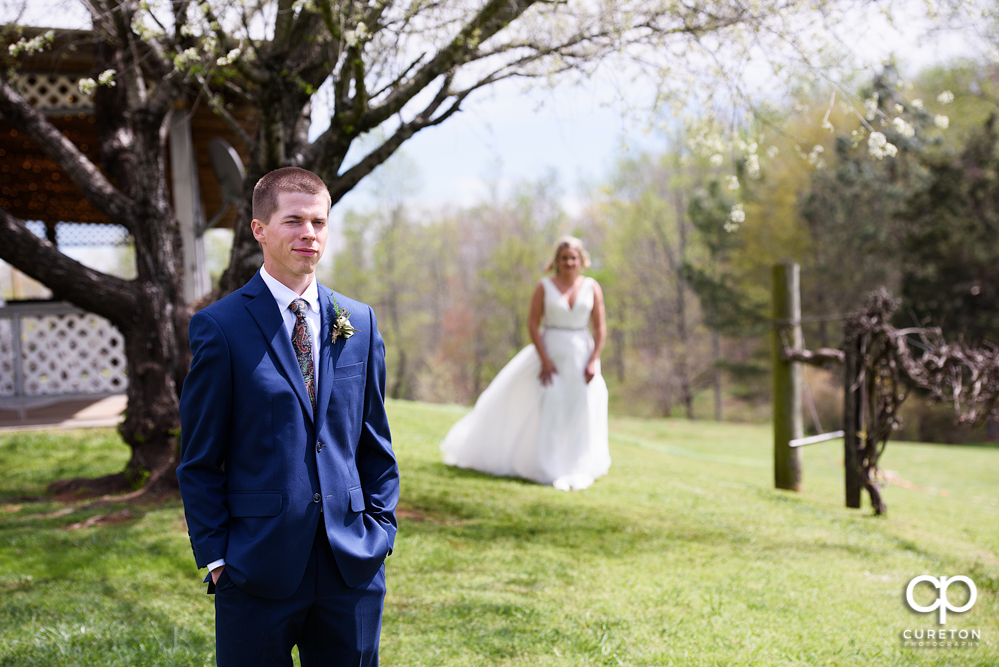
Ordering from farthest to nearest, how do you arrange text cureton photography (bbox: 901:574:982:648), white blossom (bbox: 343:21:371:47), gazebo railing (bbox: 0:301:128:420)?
gazebo railing (bbox: 0:301:128:420)
white blossom (bbox: 343:21:371:47)
text cureton photography (bbox: 901:574:982:648)

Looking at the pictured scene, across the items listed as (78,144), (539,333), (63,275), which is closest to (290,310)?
(63,275)

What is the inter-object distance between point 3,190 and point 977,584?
16595 mm

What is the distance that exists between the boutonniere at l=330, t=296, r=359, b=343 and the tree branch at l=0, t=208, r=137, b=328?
5.07m

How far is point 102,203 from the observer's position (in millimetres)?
6594

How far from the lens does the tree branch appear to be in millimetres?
6074

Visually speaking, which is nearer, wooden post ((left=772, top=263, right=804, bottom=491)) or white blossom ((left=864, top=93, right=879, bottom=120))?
white blossom ((left=864, top=93, right=879, bottom=120))

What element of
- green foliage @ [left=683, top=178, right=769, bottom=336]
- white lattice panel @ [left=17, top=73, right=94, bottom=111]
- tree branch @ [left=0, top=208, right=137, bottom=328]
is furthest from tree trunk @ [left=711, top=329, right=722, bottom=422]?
tree branch @ [left=0, top=208, right=137, bottom=328]

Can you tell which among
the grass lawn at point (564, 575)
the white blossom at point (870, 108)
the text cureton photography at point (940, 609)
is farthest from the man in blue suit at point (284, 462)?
the white blossom at point (870, 108)

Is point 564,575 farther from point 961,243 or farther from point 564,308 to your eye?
point 961,243

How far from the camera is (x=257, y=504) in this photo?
2.08 metres

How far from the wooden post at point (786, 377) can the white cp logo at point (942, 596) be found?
11.3ft

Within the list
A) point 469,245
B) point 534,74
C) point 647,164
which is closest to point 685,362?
point 647,164

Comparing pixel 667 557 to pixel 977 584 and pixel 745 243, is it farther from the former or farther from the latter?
pixel 745 243

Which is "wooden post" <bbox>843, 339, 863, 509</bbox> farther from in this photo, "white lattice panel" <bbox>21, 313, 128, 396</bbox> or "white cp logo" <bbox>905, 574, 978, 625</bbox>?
"white lattice panel" <bbox>21, 313, 128, 396</bbox>
